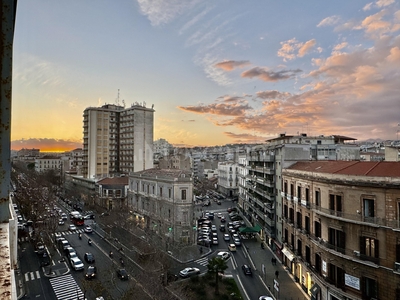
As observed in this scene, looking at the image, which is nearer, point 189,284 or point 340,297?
point 340,297

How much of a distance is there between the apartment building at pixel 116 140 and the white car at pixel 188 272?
47.2 metres

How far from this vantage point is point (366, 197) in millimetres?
19969

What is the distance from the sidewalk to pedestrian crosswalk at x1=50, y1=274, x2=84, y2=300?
17348mm

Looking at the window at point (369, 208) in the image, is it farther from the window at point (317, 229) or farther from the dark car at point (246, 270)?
the dark car at point (246, 270)

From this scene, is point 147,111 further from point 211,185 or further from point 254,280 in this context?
point 254,280

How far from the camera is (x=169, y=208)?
39.5 metres

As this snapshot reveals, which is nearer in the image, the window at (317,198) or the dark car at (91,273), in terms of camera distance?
the window at (317,198)

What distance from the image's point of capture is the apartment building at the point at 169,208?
37.9 metres

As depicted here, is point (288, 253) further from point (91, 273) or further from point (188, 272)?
point (91, 273)

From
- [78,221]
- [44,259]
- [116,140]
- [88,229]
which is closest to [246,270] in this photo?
[44,259]

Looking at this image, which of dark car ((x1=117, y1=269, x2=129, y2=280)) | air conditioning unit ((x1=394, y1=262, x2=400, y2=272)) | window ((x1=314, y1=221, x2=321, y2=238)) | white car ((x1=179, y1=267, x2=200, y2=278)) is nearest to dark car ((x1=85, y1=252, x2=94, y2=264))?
dark car ((x1=117, y1=269, x2=129, y2=280))

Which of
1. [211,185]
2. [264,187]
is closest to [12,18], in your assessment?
[264,187]

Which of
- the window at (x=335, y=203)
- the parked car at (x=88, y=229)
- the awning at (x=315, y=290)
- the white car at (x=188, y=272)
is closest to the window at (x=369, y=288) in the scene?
the awning at (x=315, y=290)

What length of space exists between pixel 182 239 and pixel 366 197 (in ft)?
77.8
